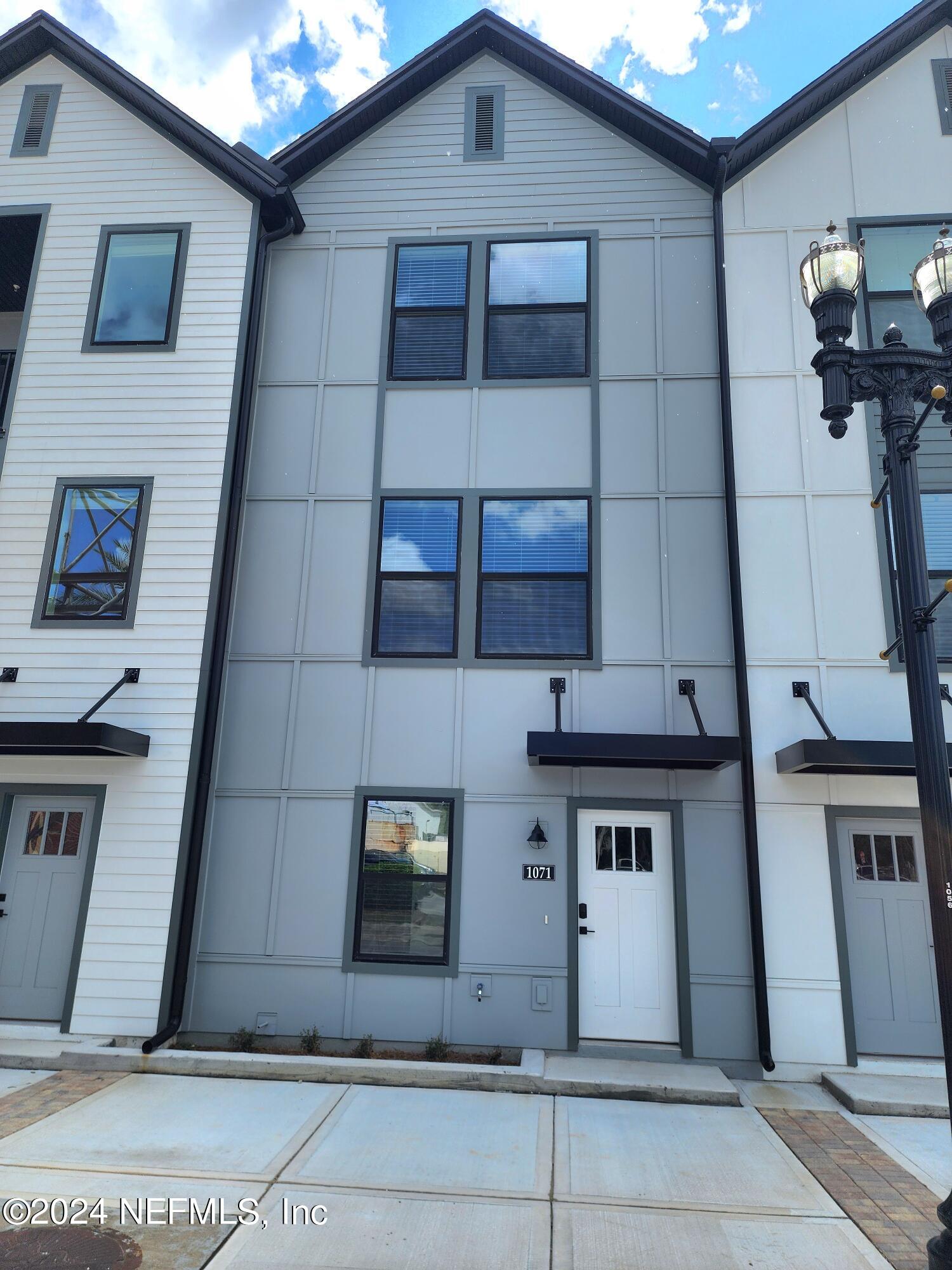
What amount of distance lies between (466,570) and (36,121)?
300 inches

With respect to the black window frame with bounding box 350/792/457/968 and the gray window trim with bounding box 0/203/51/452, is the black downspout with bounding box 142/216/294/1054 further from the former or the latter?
the gray window trim with bounding box 0/203/51/452

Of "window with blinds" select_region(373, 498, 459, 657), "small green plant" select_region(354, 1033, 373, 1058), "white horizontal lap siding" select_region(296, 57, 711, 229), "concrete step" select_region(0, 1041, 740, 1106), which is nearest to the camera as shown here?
"concrete step" select_region(0, 1041, 740, 1106)

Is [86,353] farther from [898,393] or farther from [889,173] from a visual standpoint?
[889,173]

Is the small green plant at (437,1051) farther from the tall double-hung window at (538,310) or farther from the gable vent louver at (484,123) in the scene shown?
the gable vent louver at (484,123)

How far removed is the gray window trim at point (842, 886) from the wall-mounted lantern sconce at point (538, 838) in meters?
2.60

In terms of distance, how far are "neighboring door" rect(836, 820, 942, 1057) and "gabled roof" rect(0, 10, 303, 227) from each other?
353 inches

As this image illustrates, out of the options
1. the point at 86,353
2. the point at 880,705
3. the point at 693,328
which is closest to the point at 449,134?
the point at 693,328

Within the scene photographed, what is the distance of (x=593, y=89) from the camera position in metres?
9.18

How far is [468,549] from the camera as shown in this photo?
333 inches

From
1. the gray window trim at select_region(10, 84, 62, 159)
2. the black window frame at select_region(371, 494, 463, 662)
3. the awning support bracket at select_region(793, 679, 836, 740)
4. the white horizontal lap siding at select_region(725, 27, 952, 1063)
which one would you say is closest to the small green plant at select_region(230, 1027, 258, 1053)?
the black window frame at select_region(371, 494, 463, 662)

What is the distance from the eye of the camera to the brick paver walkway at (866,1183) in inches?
169

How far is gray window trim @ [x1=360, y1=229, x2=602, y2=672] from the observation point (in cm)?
816

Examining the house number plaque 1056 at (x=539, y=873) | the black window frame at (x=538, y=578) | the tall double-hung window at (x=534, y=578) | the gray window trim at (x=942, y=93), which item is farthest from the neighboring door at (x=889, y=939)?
the gray window trim at (x=942, y=93)

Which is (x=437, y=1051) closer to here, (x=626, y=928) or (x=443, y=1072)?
(x=443, y=1072)
